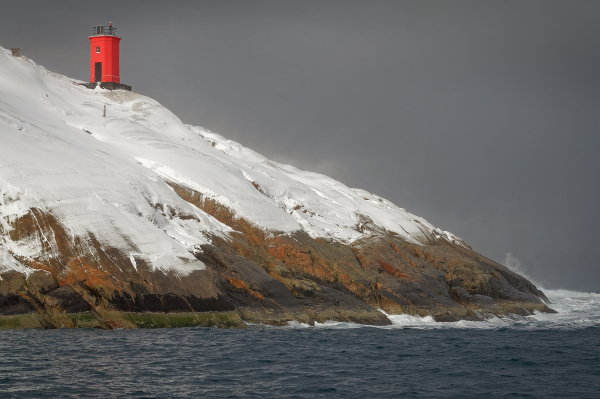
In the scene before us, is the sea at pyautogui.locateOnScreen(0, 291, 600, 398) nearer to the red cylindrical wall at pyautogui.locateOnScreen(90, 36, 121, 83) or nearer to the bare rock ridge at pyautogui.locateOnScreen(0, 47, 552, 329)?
the bare rock ridge at pyautogui.locateOnScreen(0, 47, 552, 329)

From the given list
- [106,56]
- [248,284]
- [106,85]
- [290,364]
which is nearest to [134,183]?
[248,284]

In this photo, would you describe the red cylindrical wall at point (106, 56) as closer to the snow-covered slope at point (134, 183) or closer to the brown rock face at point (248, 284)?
the snow-covered slope at point (134, 183)

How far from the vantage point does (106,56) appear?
74375mm

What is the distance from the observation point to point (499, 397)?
16.8 meters

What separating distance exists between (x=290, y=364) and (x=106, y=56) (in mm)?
63145

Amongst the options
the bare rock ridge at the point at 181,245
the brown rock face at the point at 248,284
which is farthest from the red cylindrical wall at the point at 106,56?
the brown rock face at the point at 248,284

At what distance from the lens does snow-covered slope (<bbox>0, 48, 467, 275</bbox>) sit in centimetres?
2973

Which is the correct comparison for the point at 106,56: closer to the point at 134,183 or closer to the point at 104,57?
the point at 104,57

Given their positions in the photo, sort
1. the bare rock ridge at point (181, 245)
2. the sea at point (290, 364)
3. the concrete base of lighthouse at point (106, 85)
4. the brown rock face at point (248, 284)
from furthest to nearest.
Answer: the concrete base of lighthouse at point (106, 85)
the bare rock ridge at point (181, 245)
the brown rock face at point (248, 284)
the sea at point (290, 364)

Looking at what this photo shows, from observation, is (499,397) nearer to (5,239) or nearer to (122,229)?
(122,229)

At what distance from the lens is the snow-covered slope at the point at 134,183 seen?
29.7m

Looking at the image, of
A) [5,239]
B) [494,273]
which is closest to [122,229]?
[5,239]

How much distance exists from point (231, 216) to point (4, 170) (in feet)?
47.8

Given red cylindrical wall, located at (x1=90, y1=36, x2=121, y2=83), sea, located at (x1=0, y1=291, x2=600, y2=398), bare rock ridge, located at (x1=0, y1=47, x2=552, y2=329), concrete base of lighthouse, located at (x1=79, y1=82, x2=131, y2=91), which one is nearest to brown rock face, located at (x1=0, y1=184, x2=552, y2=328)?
bare rock ridge, located at (x1=0, y1=47, x2=552, y2=329)
